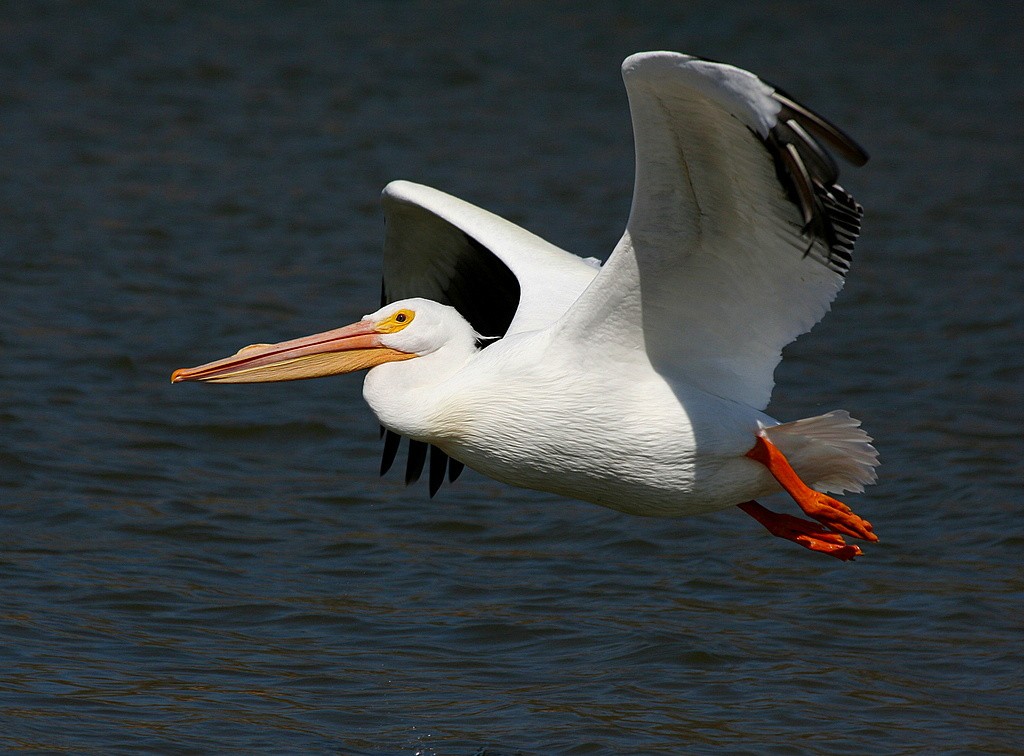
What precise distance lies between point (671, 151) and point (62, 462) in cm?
432

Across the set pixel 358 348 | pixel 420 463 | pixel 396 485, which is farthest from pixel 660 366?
pixel 396 485

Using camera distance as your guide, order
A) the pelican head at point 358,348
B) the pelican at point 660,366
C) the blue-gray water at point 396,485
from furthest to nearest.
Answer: the blue-gray water at point 396,485 < the pelican head at point 358,348 < the pelican at point 660,366

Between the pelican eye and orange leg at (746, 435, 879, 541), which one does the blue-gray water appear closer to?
orange leg at (746, 435, 879, 541)

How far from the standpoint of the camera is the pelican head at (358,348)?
582cm

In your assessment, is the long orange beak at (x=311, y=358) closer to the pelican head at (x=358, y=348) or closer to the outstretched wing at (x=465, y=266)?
the pelican head at (x=358, y=348)

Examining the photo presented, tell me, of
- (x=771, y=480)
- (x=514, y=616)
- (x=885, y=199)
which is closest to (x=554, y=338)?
(x=771, y=480)

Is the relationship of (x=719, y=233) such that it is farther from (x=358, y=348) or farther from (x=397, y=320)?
(x=358, y=348)

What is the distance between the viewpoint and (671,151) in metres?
4.77

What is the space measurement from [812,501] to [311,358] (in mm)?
1875

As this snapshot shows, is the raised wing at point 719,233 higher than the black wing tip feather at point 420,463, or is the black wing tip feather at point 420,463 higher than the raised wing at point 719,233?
the raised wing at point 719,233

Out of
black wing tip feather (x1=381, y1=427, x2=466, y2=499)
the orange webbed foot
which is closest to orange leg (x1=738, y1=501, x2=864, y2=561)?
the orange webbed foot

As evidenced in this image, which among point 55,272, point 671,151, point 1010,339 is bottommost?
point 55,272

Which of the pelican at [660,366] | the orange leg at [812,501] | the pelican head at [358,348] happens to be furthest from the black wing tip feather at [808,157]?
the pelican head at [358,348]

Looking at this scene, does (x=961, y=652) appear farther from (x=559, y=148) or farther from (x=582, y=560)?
(x=559, y=148)
